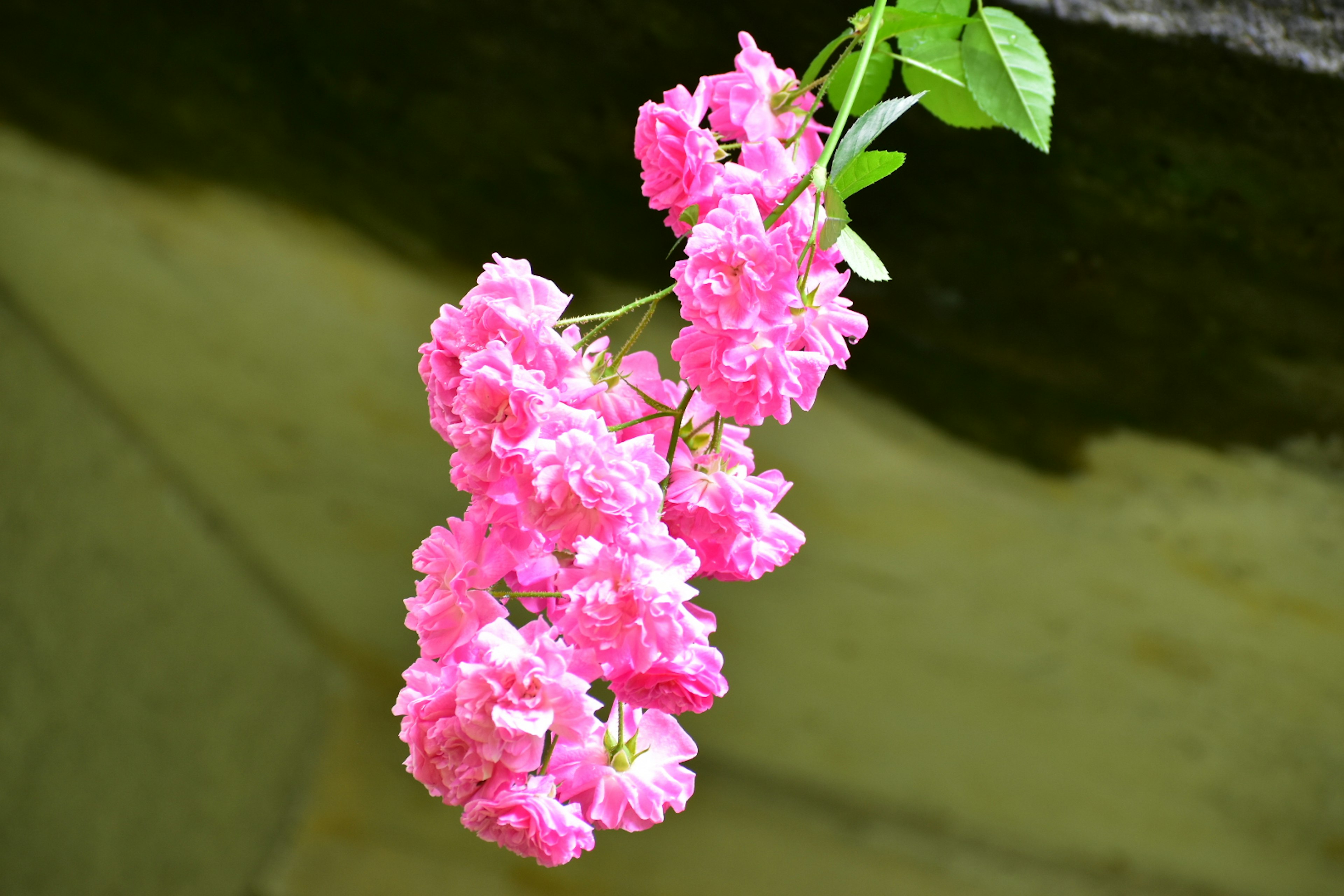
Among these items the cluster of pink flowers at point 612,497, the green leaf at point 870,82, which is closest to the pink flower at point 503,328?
the cluster of pink flowers at point 612,497

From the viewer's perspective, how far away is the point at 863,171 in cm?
48

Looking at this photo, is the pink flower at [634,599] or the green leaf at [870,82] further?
the green leaf at [870,82]

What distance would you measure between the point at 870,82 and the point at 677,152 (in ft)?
0.55

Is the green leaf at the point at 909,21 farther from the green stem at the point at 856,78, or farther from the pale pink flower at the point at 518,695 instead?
the pale pink flower at the point at 518,695

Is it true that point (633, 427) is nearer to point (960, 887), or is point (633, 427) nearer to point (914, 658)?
point (914, 658)

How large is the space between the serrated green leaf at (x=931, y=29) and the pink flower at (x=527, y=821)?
0.46 metres

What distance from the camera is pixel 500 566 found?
0.50 m

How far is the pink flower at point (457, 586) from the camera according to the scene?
19.1 inches

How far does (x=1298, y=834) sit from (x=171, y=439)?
2115 mm

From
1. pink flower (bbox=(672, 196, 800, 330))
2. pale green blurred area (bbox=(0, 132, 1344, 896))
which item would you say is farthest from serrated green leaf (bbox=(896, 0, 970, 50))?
pale green blurred area (bbox=(0, 132, 1344, 896))

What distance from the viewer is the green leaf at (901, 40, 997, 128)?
1.97ft

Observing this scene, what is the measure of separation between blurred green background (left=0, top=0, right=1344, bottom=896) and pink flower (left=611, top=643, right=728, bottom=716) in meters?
0.59

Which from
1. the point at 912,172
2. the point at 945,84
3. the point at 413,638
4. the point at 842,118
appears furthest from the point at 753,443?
the point at 413,638

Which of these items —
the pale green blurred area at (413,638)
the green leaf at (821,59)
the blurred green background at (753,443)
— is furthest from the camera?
the pale green blurred area at (413,638)
